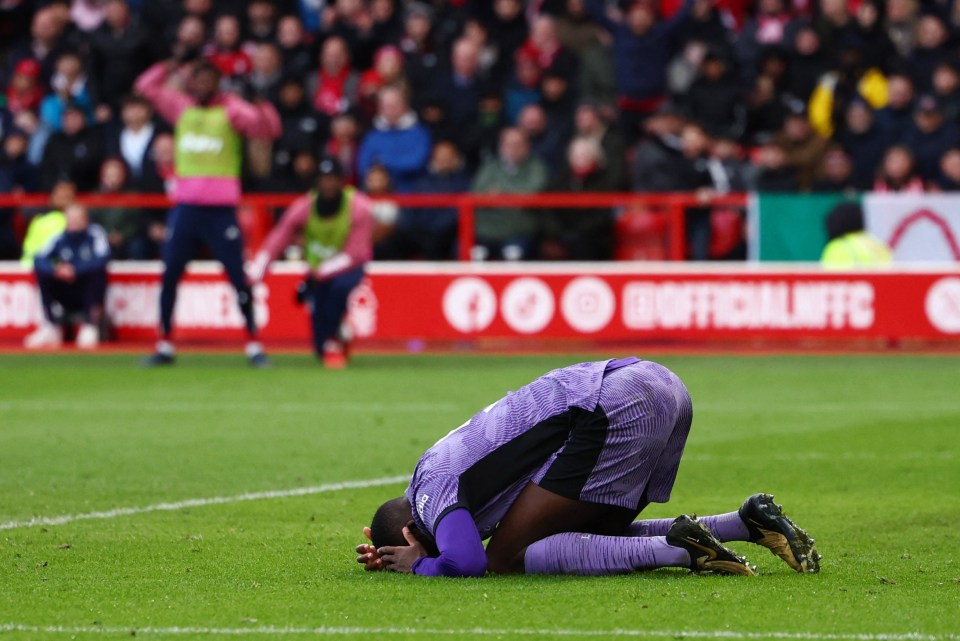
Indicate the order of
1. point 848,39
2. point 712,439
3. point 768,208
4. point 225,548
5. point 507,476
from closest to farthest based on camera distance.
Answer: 1. point 507,476
2. point 225,548
3. point 712,439
4. point 768,208
5. point 848,39

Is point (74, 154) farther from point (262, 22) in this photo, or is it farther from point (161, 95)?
point (161, 95)

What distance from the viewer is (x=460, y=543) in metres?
6.14

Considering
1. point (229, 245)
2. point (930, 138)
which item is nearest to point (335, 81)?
point (229, 245)

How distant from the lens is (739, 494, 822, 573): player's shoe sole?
621cm

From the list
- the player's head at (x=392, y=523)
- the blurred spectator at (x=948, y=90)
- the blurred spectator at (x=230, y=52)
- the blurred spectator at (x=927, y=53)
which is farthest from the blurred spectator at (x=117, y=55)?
the player's head at (x=392, y=523)

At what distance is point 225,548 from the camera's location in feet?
23.1

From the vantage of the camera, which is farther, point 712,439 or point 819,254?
point 819,254

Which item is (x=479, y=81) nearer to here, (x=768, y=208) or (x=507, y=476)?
(x=768, y=208)

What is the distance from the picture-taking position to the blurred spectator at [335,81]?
20375 millimetres

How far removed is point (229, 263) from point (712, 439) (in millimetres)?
5900

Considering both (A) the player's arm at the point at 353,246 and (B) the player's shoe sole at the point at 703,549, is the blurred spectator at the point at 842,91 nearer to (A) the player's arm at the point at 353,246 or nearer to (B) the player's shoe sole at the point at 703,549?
(A) the player's arm at the point at 353,246

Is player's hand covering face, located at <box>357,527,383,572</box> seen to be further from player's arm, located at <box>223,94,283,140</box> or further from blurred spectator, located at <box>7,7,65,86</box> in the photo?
Result: blurred spectator, located at <box>7,7,65,86</box>

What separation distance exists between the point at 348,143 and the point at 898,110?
19.1 feet

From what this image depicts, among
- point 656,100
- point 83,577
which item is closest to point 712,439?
point 83,577
